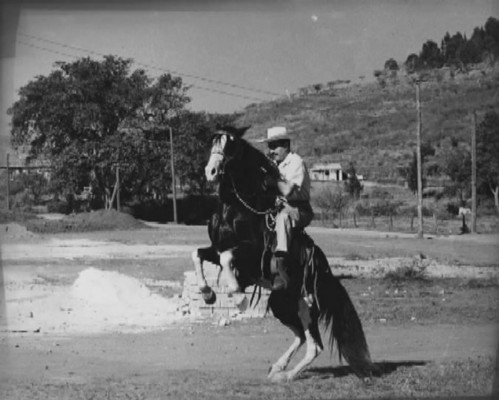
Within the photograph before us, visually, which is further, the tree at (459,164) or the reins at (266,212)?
the tree at (459,164)

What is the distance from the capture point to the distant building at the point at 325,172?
9.55 m

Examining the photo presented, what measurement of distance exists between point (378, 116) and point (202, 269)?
12.3ft

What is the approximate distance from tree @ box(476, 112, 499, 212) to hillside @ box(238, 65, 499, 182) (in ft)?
0.52

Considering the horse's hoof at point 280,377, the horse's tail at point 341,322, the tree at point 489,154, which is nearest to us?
the horse's hoof at point 280,377

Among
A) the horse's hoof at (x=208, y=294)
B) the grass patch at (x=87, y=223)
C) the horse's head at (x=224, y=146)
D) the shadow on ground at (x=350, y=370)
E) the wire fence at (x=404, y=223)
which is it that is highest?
the horse's head at (x=224, y=146)

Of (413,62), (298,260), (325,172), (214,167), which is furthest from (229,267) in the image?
(413,62)

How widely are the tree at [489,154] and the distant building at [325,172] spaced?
5.10 feet

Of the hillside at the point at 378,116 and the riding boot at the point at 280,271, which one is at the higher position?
the hillside at the point at 378,116

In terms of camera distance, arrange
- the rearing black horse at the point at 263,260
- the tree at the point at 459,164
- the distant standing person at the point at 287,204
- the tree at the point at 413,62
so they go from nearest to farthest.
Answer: the rearing black horse at the point at 263,260, the distant standing person at the point at 287,204, the tree at the point at 413,62, the tree at the point at 459,164

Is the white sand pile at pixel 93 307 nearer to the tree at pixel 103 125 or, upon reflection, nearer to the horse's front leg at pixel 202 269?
the tree at pixel 103 125

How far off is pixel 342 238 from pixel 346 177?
89 cm

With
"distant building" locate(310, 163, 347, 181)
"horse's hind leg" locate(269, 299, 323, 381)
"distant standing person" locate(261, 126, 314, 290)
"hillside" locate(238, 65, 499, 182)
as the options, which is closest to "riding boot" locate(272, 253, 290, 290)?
"distant standing person" locate(261, 126, 314, 290)

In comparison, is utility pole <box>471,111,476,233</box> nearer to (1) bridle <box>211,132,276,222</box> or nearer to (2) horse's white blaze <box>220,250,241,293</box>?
(1) bridle <box>211,132,276,222</box>

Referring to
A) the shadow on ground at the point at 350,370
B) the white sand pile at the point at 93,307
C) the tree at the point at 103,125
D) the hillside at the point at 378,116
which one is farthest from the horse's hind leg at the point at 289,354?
the tree at the point at 103,125
